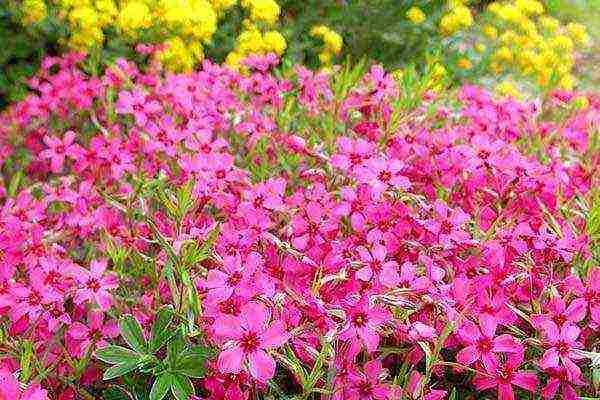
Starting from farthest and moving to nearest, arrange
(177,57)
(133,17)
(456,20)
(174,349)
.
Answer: (456,20) < (177,57) < (133,17) < (174,349)

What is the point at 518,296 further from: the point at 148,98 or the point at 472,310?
the point at 148,98

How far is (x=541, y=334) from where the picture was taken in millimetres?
1617

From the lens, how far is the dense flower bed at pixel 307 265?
4.99 feet

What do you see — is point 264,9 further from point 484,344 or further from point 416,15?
point 484,344

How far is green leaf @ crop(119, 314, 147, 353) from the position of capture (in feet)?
4.87

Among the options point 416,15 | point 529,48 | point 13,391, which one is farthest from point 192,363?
point 529,48

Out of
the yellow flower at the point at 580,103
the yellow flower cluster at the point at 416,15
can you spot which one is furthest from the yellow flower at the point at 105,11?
the yellow flower at the point at 580,103

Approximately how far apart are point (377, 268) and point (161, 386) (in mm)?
526

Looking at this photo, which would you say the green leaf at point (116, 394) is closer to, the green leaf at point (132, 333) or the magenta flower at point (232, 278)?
the green leaf at point (132, 333)

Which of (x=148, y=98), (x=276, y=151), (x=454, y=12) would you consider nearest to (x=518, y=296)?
(x=276, y=151)

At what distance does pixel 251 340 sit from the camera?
1.44 metres

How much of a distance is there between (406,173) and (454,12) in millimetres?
2703

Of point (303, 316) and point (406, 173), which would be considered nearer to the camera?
point (303, 316)

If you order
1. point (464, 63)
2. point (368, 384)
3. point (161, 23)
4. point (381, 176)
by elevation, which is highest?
point (381, 176)
